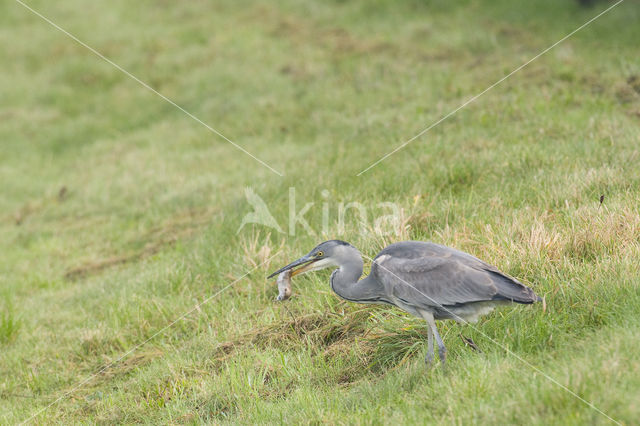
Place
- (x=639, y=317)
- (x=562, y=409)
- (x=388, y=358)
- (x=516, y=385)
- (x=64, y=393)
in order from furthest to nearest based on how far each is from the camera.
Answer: (x=64, y=393) < (x=388, y=358) < (x=639, y=317) < (x=516, y=385) < (x=562, y=409)

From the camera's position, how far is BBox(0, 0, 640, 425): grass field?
4.65 metres

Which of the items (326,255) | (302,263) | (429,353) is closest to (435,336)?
(429,353)

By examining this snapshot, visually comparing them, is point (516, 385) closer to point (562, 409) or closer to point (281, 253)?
point (562, 409)

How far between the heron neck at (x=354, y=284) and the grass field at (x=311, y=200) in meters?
0.58

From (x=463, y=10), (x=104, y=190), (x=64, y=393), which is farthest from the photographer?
(x=463, y=10)

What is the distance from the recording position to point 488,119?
33.4ft

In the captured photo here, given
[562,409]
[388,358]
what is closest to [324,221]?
[388,358]

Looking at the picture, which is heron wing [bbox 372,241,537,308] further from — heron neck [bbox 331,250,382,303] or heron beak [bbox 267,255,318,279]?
heron beak [bbox 267,255,318,279]

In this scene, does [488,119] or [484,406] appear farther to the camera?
[488,119]

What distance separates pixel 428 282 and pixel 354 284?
0.56 meters

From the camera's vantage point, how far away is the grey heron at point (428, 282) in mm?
4492

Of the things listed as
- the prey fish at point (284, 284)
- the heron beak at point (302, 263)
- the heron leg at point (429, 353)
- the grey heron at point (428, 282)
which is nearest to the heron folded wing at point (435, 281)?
the grey heron at point (428, 282)

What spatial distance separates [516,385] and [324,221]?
4108 millimetres

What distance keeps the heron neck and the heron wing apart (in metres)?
0.10
